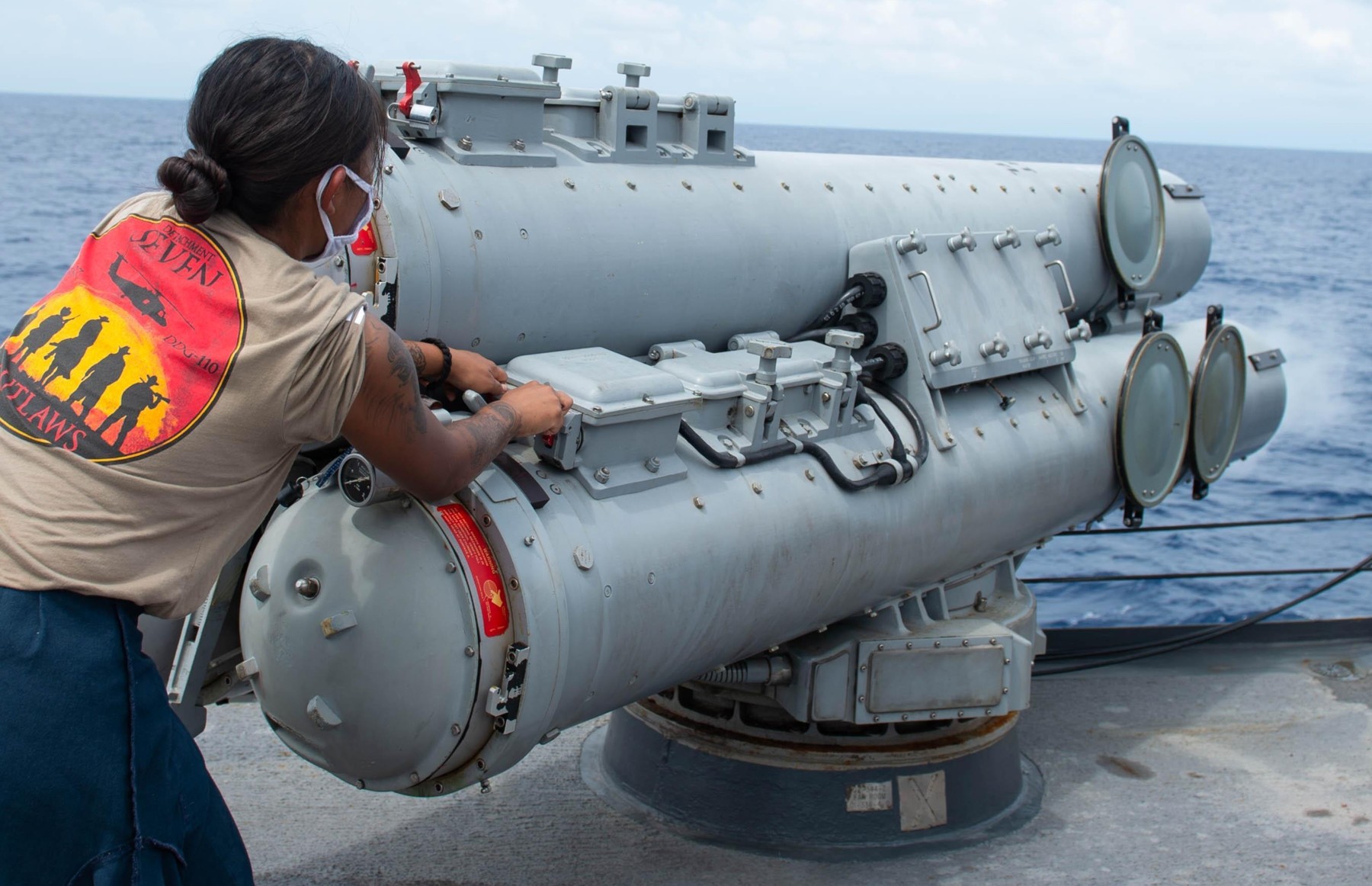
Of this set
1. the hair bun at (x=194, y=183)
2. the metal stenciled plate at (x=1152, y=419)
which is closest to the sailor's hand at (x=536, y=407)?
the hair bun at (x=194, y=183)

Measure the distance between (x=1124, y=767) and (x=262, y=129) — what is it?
4117mm

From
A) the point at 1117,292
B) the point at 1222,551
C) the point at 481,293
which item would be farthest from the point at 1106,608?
the point at 481,293

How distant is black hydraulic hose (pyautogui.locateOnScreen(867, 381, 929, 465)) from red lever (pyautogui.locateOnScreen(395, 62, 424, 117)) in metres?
1.57

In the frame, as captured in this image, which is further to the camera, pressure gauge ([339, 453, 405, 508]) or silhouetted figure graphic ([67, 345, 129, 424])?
pressure gauge ([339, 453, 405, 508])

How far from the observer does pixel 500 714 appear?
282cm

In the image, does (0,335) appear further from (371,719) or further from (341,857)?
(371,719)

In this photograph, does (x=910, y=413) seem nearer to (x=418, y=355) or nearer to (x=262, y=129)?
(x=418, y=355)

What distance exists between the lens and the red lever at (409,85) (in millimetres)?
3320

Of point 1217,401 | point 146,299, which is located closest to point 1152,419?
point 1217,401

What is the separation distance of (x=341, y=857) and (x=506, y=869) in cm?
50

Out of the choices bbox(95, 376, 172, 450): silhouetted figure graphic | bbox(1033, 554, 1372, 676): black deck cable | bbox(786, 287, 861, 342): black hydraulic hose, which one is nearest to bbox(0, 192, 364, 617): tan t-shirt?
bbox(95, 376, 172, 450): silhouetted figure graphic

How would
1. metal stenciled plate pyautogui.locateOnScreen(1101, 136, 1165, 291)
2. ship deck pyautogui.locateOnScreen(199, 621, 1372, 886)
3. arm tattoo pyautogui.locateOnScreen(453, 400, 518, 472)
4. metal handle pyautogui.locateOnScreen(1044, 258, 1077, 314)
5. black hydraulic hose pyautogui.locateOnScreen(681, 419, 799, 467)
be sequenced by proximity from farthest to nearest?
metal stenciled plate pyautogui.locateOnScreen(1101, 136, 1165, 291), metal handle pyautogui.locateOnScreen(1044, 258, 1077, 314), ship deck pyautogui.locateOnScreen(199, 621, 1372, 886), black hydraulic hose pyautogui.locateOnScreen(681, 419, 799, 467), arm tattoo pyautogui.locateOnScreen(453, 400, 518, 472)

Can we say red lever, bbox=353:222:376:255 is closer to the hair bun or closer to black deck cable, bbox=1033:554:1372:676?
the hair bun

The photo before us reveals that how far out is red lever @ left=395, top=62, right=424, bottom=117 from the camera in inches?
131
